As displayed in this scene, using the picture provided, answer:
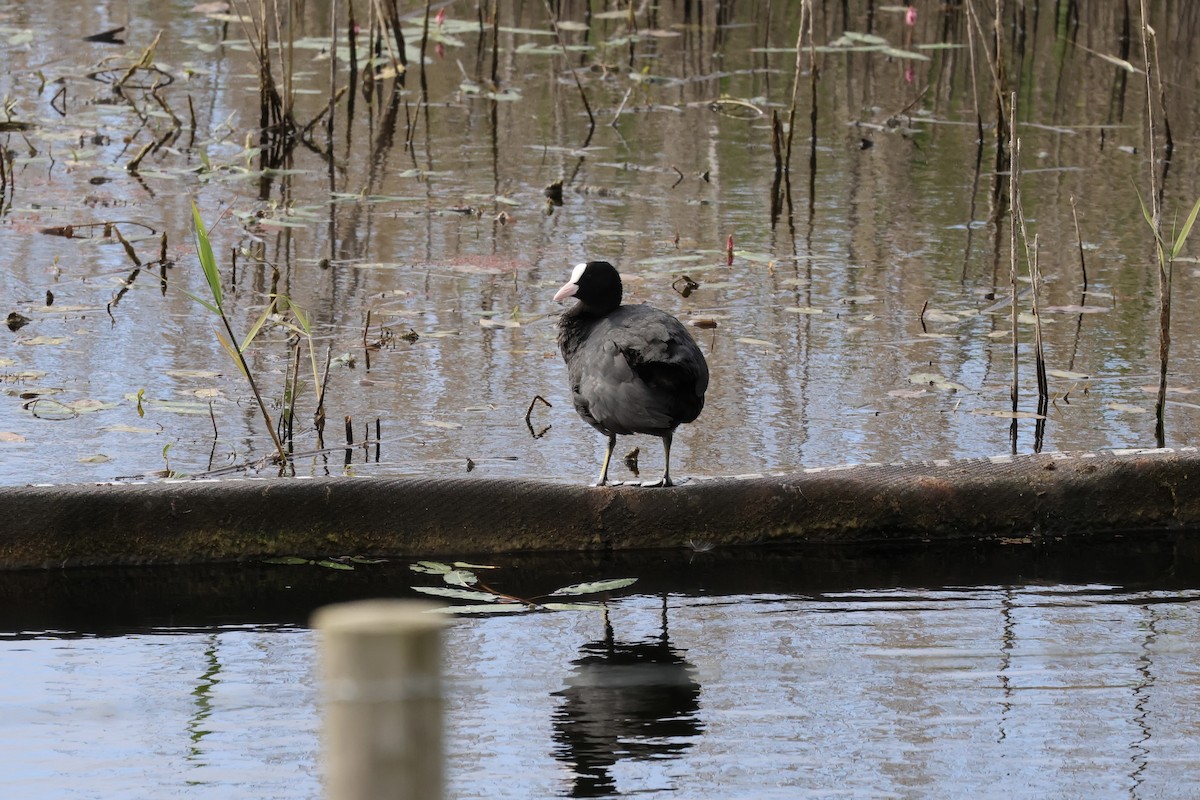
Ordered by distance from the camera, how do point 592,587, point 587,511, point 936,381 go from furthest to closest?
point 936,381
point 587,511
point 592,587

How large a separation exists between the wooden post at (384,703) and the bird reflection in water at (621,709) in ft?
5.75

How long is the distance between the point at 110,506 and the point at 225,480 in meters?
0.30

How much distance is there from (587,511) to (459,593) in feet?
1.64

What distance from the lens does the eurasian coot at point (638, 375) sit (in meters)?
4.35

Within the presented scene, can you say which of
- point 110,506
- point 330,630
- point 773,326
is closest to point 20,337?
point 110,506

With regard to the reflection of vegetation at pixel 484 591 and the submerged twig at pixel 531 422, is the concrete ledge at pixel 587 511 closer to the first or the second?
the reflection of vegetation at pixel 484 591

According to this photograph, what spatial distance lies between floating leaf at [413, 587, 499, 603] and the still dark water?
7cm

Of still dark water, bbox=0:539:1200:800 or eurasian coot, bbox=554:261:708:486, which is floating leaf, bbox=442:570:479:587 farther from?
eurasian coot, bbox=554:261:708:486

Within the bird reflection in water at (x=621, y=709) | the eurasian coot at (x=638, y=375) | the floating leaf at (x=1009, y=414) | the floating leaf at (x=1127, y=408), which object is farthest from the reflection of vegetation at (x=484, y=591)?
the floating leaf at (x=1127, y=408)

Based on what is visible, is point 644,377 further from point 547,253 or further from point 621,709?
point 547,253

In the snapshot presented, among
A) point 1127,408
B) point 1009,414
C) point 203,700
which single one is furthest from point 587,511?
point 1127,408

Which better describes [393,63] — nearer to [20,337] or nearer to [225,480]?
[20,337]

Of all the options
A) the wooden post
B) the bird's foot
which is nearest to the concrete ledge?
the bird's foot

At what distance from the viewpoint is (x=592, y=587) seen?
4289 millimetres
